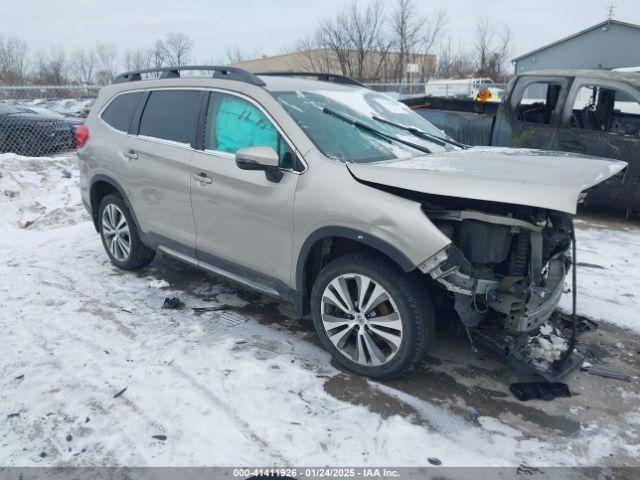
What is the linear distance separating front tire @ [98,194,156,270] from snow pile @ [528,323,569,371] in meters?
3.72

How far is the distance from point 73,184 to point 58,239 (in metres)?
2.64

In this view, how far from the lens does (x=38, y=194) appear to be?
8.17 meters

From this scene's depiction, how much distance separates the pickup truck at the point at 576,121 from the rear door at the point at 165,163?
16.5 feet

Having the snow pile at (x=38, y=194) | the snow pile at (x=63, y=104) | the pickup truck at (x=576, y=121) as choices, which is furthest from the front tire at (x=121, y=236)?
the snow pile at (x=63, y=104)

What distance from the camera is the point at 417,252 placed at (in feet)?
9.38

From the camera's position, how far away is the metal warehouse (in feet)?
107

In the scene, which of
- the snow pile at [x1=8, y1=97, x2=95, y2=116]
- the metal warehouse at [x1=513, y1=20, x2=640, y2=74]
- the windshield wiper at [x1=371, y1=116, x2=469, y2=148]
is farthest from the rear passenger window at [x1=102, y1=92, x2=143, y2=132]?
the metal warehouse at [x1=513, y1=20, x2=640, y2=74]

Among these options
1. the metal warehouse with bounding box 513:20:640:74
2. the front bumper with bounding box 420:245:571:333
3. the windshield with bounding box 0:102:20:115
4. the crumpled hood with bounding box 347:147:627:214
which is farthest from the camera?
the metal warehouse with bounding box 513:20:640:74

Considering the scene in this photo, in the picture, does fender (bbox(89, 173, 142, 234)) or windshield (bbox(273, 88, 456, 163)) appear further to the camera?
fender (bbox(89, 173, 142, 234))

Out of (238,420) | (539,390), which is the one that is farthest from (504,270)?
(238,420)

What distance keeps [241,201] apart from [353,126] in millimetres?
1016

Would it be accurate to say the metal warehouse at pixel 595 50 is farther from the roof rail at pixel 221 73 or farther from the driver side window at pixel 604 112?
the roof rail at pixel 221 73

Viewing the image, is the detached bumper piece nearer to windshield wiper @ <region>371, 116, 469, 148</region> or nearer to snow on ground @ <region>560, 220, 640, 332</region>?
snow on ground @ <region>560, 220, 640, 332</region>

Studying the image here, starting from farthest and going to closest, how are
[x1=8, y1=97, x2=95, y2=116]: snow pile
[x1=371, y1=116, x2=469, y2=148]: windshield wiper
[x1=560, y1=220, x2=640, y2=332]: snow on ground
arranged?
[x1=8, y1=97, x2=95, y2=116]: snow pile, [x1=560, y1=220, x2=640, y2=332]: snow on ground, [x1=371, y1=116, x2=469, y2=148]: windshield wiper
